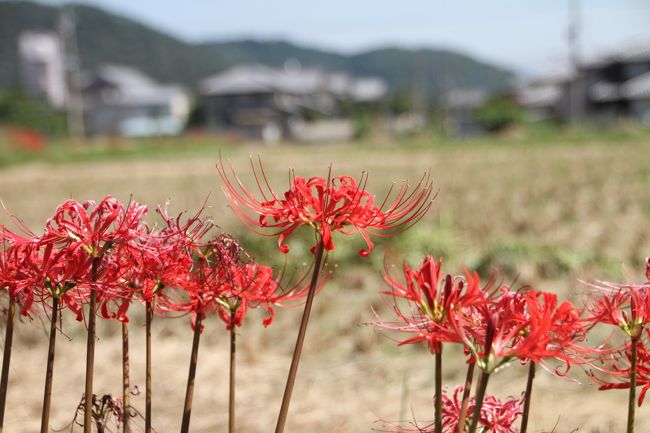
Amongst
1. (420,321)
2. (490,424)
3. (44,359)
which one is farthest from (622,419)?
(44,359)

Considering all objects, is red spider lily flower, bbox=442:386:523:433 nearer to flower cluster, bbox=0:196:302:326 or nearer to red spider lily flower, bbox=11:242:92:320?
flower cluster, bbox=0:196:302:326

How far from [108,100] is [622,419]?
89.9 metres

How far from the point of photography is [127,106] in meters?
83.8

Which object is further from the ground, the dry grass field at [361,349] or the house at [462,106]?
the house at [462,106]

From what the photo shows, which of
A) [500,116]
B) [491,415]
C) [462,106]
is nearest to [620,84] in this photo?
[500,116]

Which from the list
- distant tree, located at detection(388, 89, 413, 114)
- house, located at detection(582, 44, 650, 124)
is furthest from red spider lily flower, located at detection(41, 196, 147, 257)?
distant tree, located at detection(388, 89, 413, 114)

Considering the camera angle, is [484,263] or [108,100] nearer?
[484,263]

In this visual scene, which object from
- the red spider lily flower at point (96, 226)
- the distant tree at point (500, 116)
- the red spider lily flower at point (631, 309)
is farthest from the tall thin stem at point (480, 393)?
the distant tree at point (500, 116)

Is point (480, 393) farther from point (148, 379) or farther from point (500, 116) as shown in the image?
point (500, 116)

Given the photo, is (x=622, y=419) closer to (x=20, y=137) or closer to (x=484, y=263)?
(x=484, y=263)

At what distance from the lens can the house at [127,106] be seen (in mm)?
82562

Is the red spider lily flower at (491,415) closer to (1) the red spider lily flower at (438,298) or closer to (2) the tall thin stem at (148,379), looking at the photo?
(1) the red spider lily flower at (438,298)

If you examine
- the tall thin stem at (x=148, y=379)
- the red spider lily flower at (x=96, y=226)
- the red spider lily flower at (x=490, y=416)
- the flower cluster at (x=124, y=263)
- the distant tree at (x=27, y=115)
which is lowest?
the red spider lily flower at (x=490, y=416)

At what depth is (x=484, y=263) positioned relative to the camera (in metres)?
5.85
